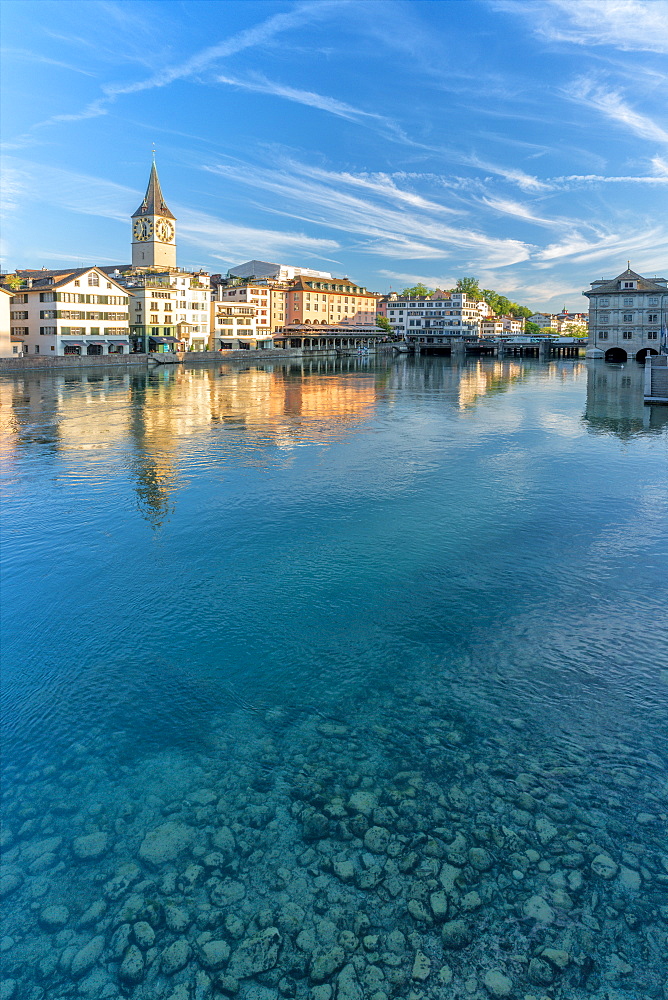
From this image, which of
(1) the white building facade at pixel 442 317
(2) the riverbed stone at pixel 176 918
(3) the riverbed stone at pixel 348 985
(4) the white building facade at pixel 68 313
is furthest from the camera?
(1) the white building facade at pixel 442 317

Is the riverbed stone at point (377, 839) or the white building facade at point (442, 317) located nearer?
the riverbed stone at point (377, 839)

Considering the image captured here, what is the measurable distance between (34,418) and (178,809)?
38033mm

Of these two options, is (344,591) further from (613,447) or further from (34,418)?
(34,418)

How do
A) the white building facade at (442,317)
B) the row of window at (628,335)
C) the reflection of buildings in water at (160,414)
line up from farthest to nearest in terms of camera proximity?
the white building facade at (442,317) → the row of window at (628,335) → the reflection of buildings in water at (160,414)

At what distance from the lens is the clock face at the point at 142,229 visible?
138125 mm

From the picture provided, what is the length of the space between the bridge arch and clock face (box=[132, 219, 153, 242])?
95.4m

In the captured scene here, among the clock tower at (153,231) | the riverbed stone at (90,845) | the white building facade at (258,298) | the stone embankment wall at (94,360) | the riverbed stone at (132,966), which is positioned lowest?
the riverbed stone at (132,966)

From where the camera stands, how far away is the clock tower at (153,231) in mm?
138000

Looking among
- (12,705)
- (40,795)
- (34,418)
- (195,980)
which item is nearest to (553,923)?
(195,980)

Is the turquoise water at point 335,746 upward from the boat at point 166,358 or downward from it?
downward

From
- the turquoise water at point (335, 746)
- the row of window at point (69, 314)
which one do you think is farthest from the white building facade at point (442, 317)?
the turquoise water at point (335, 746)

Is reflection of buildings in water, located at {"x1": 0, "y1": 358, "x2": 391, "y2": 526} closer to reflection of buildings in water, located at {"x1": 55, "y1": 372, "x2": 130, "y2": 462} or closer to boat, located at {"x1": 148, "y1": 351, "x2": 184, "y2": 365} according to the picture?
reflection of buildings in water, located at {"x1": 55, "y1": 372, "x2": 130, "y2": 462}

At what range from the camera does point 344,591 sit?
1461 cm

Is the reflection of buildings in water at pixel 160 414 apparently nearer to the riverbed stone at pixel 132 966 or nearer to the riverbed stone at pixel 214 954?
the riverbed stone at pixel 132 966
